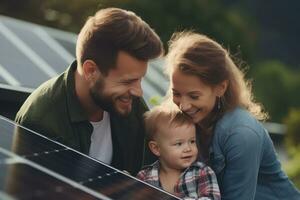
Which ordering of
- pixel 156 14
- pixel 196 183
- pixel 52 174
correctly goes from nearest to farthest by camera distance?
pixel 52 174 → pixel 196 183 → pixel 156 14

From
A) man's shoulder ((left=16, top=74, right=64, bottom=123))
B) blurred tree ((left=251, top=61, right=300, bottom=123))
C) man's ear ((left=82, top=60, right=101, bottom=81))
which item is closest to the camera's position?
man's shoulder ((left=16, top=74, right=64, bottom=123))

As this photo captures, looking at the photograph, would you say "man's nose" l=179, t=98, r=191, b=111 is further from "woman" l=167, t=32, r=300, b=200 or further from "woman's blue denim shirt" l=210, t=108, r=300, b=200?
"woman's blue denim shirt" l=210, t=108, r=300, b=200

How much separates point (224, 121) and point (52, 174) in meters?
1.74

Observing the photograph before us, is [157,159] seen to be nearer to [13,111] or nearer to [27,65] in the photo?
[13,111]

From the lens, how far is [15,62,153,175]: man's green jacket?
5.12m

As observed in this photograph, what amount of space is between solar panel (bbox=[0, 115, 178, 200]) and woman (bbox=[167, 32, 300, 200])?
0.85m

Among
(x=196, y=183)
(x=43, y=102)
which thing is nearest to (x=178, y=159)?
(x=196, y=183)

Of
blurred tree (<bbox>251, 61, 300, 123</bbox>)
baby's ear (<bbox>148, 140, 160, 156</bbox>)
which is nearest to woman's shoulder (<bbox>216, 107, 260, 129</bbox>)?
baby's ear (<bbox>148, 140, 160, 156</bbox>)

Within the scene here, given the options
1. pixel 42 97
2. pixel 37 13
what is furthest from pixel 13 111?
pixel 37 13

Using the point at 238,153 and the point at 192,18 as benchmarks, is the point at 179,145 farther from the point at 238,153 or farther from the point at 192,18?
the point at 192,18

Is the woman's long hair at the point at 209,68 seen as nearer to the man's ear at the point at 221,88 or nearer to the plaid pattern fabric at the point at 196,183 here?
the man's ear at the point at 221,88

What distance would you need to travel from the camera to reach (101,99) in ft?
17.5

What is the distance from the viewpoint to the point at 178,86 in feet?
16.7

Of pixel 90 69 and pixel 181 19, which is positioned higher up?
pixel 181 19
